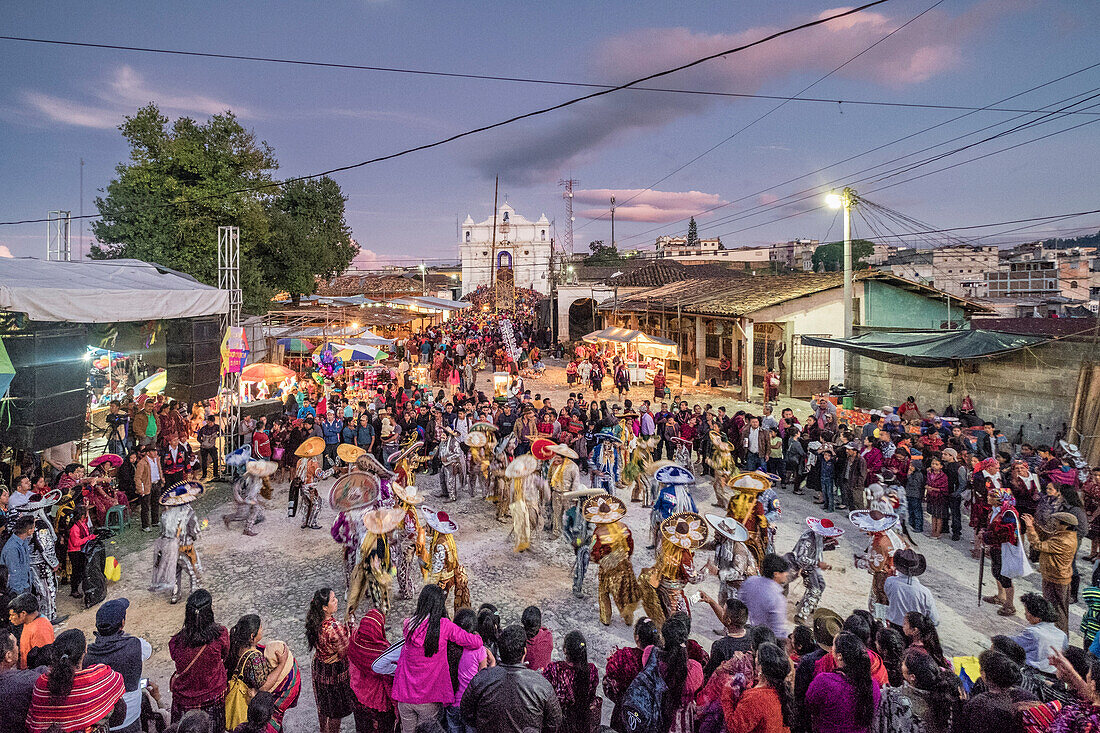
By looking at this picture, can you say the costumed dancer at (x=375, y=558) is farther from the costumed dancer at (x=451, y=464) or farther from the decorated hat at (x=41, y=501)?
the costumed dancer at (x=451, y=464)

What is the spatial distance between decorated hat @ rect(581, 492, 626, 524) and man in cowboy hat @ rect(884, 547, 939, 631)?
8.24ft

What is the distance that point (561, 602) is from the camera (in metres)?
6.73

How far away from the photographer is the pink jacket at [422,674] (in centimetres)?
366

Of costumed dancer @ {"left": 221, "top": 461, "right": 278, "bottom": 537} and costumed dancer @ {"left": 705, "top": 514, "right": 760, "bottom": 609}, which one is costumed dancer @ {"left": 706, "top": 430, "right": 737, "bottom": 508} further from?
costumed dancer @ {"left": 221, "top": 461, "right": 278, "bottom": 537}

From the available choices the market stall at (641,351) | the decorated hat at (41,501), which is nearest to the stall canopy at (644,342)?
the market stall at (641,351)

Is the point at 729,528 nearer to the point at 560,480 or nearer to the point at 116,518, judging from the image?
the point at 560,480

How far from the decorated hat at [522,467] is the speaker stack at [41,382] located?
756 centimetres

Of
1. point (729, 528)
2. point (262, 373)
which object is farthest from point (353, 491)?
point (262, 373)

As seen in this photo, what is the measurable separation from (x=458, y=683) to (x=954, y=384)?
14.3 metres

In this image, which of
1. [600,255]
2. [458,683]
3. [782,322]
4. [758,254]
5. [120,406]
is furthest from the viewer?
[758,254]

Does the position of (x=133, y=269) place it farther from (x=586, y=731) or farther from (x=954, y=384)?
(x=954, y=384)

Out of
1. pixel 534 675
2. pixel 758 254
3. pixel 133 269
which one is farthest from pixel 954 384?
pixel 758 254

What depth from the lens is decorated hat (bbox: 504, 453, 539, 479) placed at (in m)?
8.09

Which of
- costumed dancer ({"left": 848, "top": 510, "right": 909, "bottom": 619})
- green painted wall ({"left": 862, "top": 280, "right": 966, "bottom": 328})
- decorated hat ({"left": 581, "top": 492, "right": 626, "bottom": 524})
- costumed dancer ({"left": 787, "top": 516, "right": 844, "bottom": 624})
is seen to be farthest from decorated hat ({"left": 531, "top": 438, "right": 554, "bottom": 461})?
green painted wall ({"left": 862, "top": 280, "right": 966, "bottom": 328})
